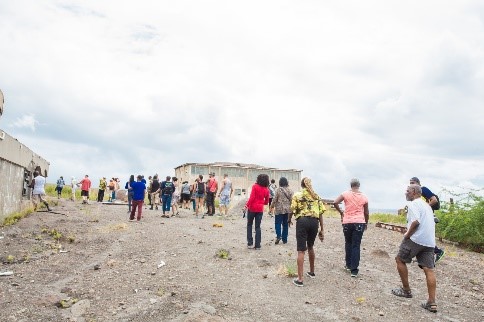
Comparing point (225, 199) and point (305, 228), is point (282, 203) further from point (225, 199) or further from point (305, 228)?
Answer: point (225, 199)

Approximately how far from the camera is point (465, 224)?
686 inches

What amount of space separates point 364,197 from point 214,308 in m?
4.47

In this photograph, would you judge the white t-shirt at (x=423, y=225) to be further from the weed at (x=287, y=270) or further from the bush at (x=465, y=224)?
the bush at (x=465, y=224)

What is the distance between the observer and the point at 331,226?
781 inches

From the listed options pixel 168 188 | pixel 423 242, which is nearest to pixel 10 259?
pixel 168 188

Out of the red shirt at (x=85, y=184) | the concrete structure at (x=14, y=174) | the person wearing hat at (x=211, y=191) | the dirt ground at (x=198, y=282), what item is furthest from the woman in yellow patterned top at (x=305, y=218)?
the red shirt at (x=85, y=184)

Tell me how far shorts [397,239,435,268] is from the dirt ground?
913 mm

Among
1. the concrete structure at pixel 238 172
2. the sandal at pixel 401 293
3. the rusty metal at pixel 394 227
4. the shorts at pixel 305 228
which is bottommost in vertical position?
the sandal at pixel 401 293

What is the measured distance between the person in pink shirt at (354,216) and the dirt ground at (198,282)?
0.66 metres

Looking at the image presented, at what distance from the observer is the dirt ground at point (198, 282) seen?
23.6 feet

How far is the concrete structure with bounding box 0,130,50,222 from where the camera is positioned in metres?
15.6

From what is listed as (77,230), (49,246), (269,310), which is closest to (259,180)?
(269,310)

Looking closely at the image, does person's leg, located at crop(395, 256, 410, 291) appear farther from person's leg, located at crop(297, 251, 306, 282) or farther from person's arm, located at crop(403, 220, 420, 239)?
person's leg, located at crop(297, 251, 306, 282)

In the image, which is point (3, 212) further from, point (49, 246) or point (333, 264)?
point (333, 264)
